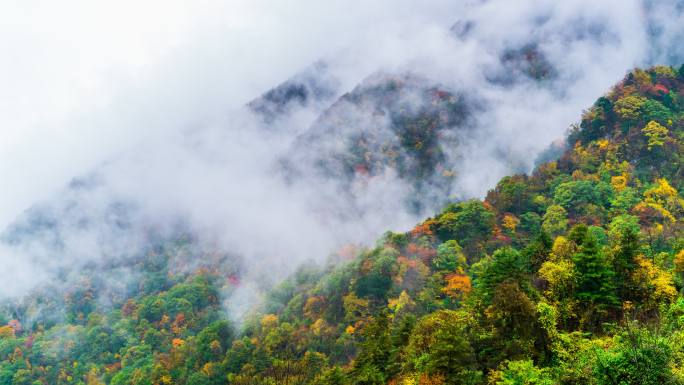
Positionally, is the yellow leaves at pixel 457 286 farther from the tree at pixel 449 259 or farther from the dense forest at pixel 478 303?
the tree at pixel 449 259

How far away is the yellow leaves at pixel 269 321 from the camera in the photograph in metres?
94.1

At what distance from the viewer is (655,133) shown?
81.8 meters

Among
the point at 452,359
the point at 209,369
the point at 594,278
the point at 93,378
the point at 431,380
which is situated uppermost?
the point at 93,378

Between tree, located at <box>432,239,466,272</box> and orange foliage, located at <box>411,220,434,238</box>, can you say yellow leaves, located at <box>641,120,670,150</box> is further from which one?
orange foliage, located at <box>411,220,434,238</box>

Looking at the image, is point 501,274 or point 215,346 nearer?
point 501,274

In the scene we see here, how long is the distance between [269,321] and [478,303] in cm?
5923

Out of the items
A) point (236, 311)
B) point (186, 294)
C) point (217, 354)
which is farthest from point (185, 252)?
point (217, 354)

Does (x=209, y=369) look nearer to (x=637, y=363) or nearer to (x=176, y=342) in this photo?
(x=176, y=342)

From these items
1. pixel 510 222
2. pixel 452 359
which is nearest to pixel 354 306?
pixel 510 222

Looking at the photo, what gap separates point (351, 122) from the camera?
175625 millimetres

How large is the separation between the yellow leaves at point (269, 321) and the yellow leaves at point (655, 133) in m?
63.1

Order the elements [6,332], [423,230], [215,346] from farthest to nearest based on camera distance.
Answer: [6,332] < [215,346] < [423,230]

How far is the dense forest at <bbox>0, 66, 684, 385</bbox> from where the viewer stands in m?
32.7

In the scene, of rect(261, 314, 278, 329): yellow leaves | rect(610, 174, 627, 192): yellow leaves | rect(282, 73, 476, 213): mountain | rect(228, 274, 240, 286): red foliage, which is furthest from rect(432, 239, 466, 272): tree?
rect(228, 274, 240, 286): red foliage
